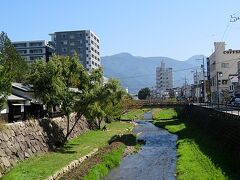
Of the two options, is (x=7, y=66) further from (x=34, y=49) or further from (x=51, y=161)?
(x=34, y=49)

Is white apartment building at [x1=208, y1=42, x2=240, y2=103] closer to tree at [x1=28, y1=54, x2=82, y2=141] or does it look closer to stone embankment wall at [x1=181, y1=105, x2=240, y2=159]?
stone embankment wall at [x1=181, y1=105, x2=240, y2=159]

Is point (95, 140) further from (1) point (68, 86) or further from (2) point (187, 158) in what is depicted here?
(2) point (187, 158)

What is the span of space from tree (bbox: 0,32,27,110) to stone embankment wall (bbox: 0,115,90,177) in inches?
139

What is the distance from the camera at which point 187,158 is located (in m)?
39.5

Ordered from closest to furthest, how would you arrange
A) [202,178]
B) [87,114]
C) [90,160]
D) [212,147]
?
[202,178] → [90,160] → [212,147] → [87,114]

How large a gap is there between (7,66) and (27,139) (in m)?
8.83

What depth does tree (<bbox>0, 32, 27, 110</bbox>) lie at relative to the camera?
30.9 metres

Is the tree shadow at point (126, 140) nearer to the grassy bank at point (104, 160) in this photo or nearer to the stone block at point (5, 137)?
the grassy bank at point (104, 160)

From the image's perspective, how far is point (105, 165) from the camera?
37.3m

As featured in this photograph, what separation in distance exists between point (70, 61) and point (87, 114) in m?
6.21

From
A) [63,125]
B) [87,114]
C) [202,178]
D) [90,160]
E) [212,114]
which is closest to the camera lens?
[202,178]

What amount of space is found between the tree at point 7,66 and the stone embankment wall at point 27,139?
3527 millimetres

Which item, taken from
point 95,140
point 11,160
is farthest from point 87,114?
point 11,160

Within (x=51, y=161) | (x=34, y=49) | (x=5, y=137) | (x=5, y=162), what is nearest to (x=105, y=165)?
(x=51, y=161)
